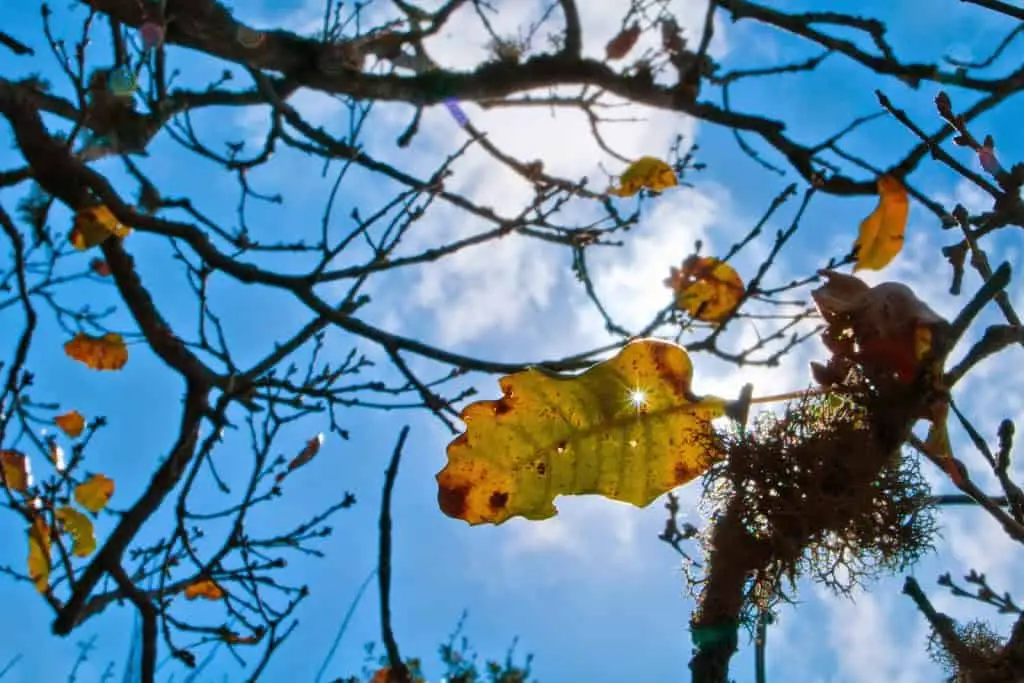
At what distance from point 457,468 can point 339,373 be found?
1.95 meters

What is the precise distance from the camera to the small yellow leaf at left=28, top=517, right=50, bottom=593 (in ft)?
10.3

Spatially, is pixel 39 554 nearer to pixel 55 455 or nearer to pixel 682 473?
pixel 55 455

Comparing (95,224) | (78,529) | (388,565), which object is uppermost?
(95,224)

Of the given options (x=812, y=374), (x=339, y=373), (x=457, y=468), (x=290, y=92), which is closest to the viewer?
(x=812, y=374)

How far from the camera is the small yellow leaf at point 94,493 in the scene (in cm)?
376

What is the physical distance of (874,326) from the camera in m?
1.13

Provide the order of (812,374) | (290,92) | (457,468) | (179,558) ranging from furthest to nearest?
(290,92)
(179,558)
(457,468)
(812,374)

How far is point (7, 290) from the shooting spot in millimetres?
4172

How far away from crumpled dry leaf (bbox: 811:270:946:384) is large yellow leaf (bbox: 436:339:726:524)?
11.5 inches

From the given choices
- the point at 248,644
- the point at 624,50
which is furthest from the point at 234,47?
the point at 248,644

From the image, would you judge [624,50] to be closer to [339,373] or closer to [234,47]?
[234,47]

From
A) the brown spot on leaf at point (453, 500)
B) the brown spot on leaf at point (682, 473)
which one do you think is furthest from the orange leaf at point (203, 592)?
the brown spot on leaf at point (682, 473)

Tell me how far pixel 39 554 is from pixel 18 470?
534 millimetres

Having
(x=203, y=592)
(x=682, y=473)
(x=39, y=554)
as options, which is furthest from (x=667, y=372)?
(x=203, y=592)
